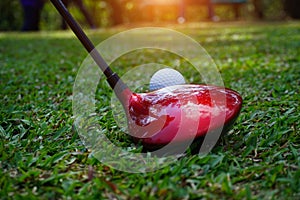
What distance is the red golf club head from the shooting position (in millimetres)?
1365

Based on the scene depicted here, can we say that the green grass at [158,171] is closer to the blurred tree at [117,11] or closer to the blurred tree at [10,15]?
the blurred tree at [10,15]

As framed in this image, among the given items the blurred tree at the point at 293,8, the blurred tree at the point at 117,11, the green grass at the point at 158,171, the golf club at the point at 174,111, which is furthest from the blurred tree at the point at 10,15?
the golf club at the point at 174,111

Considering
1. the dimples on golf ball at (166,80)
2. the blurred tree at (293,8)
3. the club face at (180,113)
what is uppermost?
the club face at (180,113)

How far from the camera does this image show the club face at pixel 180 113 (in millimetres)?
1365

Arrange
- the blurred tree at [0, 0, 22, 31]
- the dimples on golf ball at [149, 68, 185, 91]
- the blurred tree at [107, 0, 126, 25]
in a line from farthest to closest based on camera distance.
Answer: the blurred tree at [107, 0, 126, 25]
the blurred tree at [0, 0, 22, 31]
the dimples on golf ball at [149, 68, 185, 91]

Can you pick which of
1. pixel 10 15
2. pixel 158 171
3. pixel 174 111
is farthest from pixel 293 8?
pixel 158 171

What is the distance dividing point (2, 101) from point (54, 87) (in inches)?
18.4

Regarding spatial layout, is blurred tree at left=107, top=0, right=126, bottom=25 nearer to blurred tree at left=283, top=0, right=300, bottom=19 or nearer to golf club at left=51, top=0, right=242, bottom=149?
blurred tree at left=283, top=0, right=300, bottom=19

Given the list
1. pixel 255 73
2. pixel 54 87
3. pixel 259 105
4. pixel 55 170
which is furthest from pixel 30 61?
pixel 55 170

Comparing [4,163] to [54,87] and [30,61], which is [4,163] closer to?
[54,87]

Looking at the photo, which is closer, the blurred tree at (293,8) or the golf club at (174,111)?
the golf club at (174,111)

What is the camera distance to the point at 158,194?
1106 millimetres

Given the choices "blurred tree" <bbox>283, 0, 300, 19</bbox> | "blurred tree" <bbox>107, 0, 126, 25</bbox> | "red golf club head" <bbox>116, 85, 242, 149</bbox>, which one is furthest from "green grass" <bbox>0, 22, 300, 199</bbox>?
"blurred tree" <bbox>107, 0, 126, 25</bbox>

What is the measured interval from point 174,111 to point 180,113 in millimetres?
25
